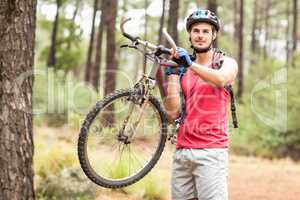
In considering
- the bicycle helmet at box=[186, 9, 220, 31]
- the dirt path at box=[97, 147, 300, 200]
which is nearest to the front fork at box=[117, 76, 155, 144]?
the bicycle helmet at box=[186, 9, 220, 31]

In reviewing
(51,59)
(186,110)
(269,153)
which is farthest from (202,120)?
(51,59)

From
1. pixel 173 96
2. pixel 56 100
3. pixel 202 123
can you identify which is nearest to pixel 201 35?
pixel 173 96

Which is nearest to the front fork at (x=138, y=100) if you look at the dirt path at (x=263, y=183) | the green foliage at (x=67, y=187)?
the green foliage at (x=67, y=187)

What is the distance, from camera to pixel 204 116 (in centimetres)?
414

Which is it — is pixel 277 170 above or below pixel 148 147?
below

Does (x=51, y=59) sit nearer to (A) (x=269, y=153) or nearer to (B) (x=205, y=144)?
(A) (x=269, y=153)

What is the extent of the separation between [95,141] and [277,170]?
330 inches

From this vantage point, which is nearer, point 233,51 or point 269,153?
point 269,153

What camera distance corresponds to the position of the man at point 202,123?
4094 millimetres

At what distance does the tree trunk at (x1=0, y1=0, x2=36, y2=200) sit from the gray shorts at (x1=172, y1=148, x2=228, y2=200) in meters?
1.94

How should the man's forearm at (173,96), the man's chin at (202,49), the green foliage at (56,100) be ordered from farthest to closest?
the green foliage at (56,100) < the man's forearm at (173,96) < the man's chin at (202,49)

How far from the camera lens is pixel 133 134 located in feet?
14.7

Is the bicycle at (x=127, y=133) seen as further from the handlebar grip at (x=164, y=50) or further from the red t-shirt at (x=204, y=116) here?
the red t-shirt at (x=204, y=116)

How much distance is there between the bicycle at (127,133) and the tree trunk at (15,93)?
0.95 metres
